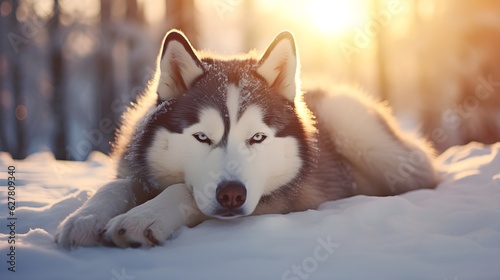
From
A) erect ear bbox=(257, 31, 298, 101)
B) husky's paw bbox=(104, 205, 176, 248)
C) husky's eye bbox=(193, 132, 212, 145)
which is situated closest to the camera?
husky's paw bbox=(104, 205, 176, 248)

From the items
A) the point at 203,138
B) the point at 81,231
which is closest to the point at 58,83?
the point at 203,138

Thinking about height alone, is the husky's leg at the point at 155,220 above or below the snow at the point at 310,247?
above

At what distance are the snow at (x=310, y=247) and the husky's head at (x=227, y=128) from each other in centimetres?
25

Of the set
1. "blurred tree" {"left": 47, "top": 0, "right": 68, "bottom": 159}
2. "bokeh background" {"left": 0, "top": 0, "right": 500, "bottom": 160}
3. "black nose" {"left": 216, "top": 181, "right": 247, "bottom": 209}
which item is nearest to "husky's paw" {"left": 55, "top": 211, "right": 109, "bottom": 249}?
"black nose" {"left": 216, "top": 181, "right": 247, "bottom": 209}

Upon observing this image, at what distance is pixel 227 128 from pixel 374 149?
6.31ft

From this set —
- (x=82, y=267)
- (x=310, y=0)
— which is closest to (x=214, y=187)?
(x=82, y=267)

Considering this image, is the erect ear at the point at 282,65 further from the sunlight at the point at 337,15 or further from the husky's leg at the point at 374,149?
the sunlight at the point at 337,15

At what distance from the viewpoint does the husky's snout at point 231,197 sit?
2320 mm

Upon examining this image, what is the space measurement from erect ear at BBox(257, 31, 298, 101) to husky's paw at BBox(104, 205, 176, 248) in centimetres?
126

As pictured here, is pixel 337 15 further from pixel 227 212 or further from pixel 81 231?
pixel 81 231

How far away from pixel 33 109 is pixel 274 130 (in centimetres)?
1369

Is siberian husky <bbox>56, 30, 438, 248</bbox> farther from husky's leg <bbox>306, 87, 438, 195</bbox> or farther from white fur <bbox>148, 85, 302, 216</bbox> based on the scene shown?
husky's leg <bbox>306, 87, 438, 195</bbox>

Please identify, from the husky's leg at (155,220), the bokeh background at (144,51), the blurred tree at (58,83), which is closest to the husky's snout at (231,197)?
the husky's leg at (155,220)

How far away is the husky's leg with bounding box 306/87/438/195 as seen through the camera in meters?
3.96
